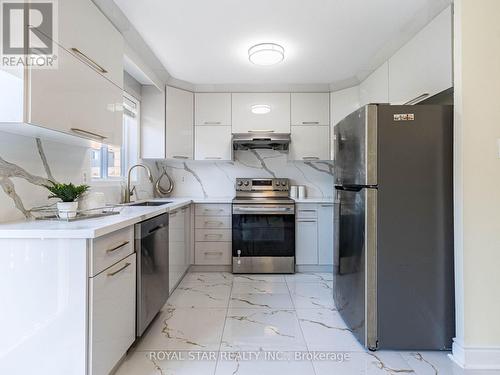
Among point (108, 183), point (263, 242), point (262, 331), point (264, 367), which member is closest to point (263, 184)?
point (263, 242)

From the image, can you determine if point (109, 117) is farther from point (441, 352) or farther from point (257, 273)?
point (441, 352)

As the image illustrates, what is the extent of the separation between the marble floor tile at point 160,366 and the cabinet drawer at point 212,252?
5.19ft

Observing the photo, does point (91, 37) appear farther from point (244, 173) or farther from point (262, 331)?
point (244, 173)

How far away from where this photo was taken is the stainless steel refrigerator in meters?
1.66

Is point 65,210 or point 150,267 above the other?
point 65,210

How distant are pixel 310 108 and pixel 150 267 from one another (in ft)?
8.54

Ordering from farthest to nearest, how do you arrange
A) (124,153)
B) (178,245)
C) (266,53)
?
(124,153) → (178,245) → (266,53)

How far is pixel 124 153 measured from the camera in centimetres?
302

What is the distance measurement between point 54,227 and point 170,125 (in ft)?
7.26

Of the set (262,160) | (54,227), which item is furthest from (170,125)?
(54,227)

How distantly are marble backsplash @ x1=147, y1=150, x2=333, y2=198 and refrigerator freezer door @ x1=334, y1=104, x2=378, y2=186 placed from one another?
1599mm

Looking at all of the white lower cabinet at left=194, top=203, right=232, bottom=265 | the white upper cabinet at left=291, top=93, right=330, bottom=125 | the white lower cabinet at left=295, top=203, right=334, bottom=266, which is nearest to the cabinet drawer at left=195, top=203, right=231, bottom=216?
the white lower cabinet at left=194, top=203, right=232, bottom=265

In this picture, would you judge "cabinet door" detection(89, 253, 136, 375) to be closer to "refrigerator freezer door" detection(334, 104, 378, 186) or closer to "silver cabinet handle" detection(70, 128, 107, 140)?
"silver cabinet handle" detection(70, 128, 107, 140)

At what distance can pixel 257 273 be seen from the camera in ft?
10.4
